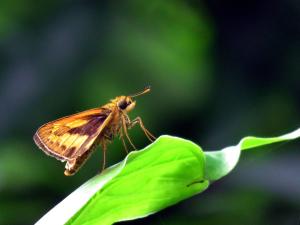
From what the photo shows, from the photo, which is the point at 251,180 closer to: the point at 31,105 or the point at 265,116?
the point at 265,116

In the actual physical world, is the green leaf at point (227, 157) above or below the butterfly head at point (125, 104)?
below

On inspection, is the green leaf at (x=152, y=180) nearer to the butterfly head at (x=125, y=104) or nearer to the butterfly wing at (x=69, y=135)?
the butterfly wing at (x=69, y=135)

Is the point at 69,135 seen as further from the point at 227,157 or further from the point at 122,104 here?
the point at 227,157

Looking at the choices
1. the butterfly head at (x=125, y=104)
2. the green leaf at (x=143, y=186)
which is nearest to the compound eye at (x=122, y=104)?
the butterfly head at (x=125, y=104)

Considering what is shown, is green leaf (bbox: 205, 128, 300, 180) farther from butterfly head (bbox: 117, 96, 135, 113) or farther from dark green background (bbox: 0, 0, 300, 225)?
dark green background (bbox: 0, 0, 300, 225)

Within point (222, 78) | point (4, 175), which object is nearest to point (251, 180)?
point (222, 78)
